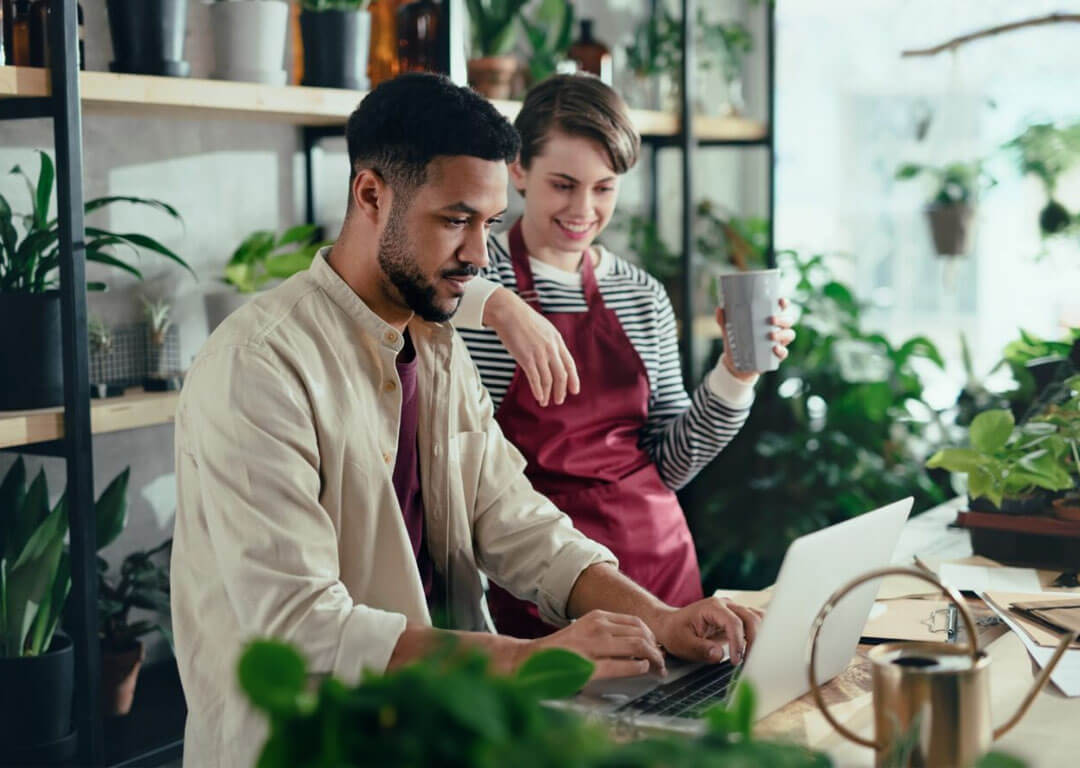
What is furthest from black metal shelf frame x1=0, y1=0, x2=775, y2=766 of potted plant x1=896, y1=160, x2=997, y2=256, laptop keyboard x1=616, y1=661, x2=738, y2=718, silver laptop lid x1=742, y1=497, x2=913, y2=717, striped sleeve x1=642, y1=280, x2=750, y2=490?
potted plant x1=896, y1=160, x2=997, y2=256

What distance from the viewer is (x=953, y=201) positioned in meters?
3.93

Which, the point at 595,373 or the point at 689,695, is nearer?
the point at 689,695

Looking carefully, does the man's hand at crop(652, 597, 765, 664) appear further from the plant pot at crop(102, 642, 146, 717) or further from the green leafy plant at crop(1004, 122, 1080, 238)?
the green leafy plant at crop(1004, 122, 1080, 238)

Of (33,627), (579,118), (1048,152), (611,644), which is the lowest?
(33,627)

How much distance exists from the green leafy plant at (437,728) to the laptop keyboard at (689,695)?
0.57 metres

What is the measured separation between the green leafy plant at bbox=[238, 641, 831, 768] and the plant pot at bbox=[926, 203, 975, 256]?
3477 millimetres

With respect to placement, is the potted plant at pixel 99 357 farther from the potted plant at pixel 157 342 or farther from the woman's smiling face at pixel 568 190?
the woman's smiling face at pixel 568 190

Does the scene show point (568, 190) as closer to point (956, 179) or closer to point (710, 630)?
point (710, 630)

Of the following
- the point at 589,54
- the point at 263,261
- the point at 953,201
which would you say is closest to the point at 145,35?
the point at 263,261

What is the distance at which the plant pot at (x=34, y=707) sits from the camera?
7.39 feet

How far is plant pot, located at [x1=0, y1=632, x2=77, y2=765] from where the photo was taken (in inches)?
88.7

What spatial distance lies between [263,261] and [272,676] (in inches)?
86.7

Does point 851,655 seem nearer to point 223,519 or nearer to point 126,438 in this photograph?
point 223,519

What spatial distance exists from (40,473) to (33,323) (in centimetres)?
33
